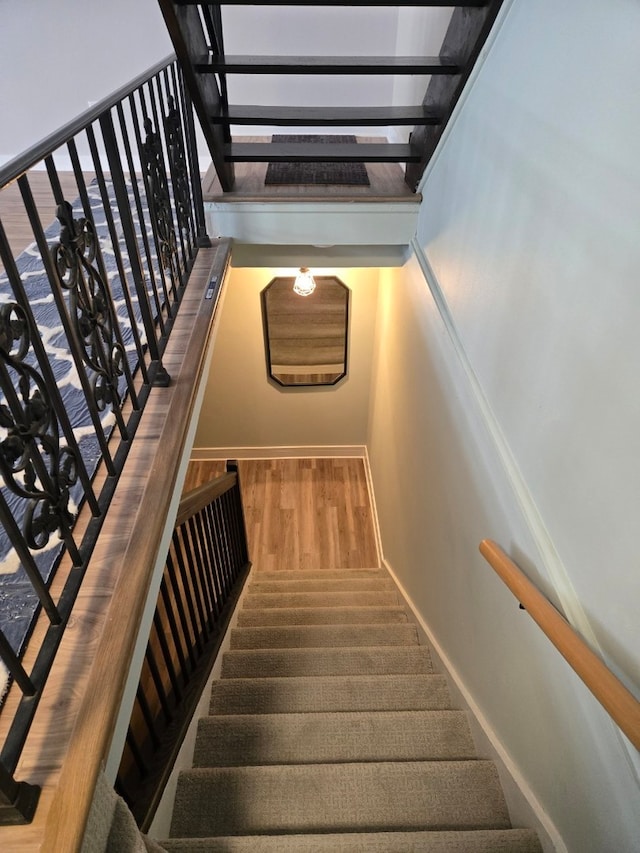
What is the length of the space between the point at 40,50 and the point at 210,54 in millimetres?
2428

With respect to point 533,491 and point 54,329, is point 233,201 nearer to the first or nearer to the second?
point 54,329

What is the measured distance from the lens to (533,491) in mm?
1417

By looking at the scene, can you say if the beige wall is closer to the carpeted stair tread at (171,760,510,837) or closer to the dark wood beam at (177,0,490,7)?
the dark wood beam at (177,0,490,7)

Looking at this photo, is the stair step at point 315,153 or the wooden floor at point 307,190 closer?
the stair step at point 315,153

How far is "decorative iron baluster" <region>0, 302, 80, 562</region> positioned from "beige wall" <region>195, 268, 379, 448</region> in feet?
12.3

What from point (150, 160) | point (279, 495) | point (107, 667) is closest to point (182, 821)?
point (107, 667)

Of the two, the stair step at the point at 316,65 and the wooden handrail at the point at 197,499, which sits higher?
the stair step at the point at 316,65

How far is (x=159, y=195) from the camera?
209cm

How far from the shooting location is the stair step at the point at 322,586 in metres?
3.75

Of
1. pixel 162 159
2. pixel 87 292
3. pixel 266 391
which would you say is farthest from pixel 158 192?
pixel 266 391

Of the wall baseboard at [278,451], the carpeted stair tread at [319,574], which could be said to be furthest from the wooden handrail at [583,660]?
the wall baseboard at [278,451]

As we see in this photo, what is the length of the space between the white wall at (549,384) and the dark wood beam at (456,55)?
8cm

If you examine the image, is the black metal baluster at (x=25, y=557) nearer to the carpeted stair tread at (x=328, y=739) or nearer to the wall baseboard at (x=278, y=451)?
the carpeted stair tread at (x=328, y=739)

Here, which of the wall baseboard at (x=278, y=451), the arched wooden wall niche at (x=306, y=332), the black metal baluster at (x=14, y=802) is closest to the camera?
the black metal baluster at (x=14, y=802)
